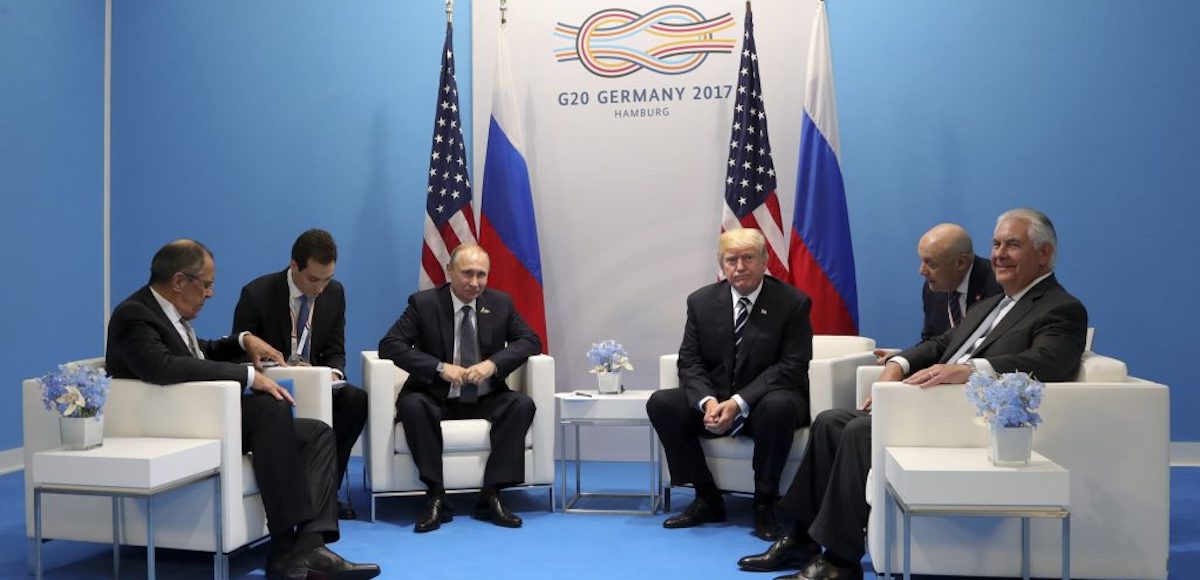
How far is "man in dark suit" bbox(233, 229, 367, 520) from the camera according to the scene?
Result: 491 centimetres

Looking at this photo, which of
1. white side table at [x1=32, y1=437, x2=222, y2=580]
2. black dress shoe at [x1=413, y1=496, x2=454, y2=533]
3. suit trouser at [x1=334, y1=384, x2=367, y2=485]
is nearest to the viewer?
white side table at [x1=32, y1=437, x2=222, y2=580]

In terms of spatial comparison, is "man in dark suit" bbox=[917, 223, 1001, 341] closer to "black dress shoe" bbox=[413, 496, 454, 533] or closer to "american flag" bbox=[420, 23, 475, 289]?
"black dress shoe" bbox=[413, 496, 454, 533]

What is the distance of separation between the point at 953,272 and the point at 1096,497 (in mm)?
1578

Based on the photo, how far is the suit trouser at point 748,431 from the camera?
4.57 m

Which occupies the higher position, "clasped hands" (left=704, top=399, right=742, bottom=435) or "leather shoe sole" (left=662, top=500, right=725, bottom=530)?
"clasped hands" (left=704, top=399, right=742, bottom=435)

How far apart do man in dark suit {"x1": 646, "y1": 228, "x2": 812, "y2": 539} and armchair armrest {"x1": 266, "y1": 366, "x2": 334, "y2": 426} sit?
4.75 ft

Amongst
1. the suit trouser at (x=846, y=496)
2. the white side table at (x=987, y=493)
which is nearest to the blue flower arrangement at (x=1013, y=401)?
the white side table at (x=987, y=493)

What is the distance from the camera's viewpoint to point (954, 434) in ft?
11.5

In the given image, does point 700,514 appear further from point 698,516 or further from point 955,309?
point 955,309

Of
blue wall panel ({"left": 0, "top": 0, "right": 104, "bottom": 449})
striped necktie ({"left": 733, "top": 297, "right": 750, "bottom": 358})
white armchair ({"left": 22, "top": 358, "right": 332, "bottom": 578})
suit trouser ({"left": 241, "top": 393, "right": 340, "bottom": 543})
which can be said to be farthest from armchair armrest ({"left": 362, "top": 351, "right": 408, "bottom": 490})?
blue wall panel ({"left": 0, "top": 0, "right": 104, "bottom": 449})

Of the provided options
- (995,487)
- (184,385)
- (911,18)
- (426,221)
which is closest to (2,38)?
(426,221)

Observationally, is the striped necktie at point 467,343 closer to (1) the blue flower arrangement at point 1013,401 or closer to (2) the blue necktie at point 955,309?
(2) the blue necktie at point 955,309

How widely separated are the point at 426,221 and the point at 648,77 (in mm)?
1591

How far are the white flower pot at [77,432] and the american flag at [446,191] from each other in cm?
272
